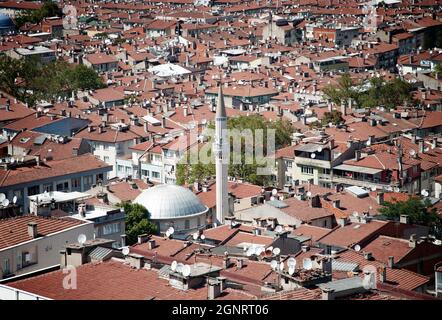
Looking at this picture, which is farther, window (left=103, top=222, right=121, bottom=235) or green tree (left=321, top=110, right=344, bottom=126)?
green tree (left=321, top=110, right=344, bottom=126)

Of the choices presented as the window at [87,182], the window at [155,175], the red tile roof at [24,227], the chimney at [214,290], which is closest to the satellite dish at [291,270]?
the chimney at [214,290]

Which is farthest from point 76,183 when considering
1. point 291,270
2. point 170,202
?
point 291,270

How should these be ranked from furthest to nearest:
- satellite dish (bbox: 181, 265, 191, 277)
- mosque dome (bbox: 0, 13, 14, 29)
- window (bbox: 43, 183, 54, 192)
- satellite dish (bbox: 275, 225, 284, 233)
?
mosque dome (bbox: 0, 13, 14, 29) → window (bbox: 43, 183, 54, 192) → satellite dish (bbox: 275, 225, 284, 233) → satellite dish (bbox: 181, 265, 191, 277)

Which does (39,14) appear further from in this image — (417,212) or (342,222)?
(342,222)

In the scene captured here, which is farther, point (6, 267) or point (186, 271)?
point (6, 267)

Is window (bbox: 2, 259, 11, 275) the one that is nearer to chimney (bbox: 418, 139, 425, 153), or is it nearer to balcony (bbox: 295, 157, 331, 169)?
balcony (bbox: 295, 157, 331, 169)

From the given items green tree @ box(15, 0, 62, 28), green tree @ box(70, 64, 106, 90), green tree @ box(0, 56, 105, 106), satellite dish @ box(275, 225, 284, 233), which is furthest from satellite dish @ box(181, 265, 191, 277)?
green tree @ box(15, 0, 62, 28)

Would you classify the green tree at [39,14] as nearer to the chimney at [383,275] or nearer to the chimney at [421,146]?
the chimney at [421,146]
